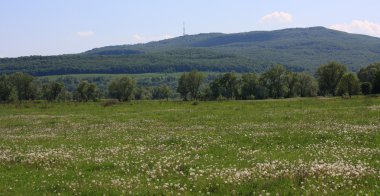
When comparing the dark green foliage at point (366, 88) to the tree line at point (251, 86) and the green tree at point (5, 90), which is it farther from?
the green tree at point (5, 90)

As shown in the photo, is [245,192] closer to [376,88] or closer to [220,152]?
[220,152]

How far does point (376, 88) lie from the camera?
106m

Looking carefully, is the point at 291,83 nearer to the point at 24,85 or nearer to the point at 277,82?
the point at 277,82

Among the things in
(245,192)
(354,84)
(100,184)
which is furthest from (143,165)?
(354,84)

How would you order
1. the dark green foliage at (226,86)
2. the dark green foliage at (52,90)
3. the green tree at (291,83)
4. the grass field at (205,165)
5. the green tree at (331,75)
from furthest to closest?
the dark green foliage at (52,90), the dark green foliage at (226,86), the green tree at (291,83), the green tree at (331,75), the grass field at (205,165)

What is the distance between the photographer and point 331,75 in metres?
127

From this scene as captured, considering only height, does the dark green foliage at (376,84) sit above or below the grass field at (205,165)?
above

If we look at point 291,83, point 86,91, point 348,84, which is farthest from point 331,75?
point 86,91

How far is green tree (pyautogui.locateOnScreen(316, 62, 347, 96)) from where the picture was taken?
125750mm

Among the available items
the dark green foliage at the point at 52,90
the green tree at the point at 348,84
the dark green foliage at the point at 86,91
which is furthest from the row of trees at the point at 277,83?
the dark green foliage at the point at 52,90

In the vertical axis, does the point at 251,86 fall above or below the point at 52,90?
above

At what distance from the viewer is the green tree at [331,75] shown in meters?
126

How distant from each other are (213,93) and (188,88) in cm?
1478

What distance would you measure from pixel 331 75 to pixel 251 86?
2507 centimetres
